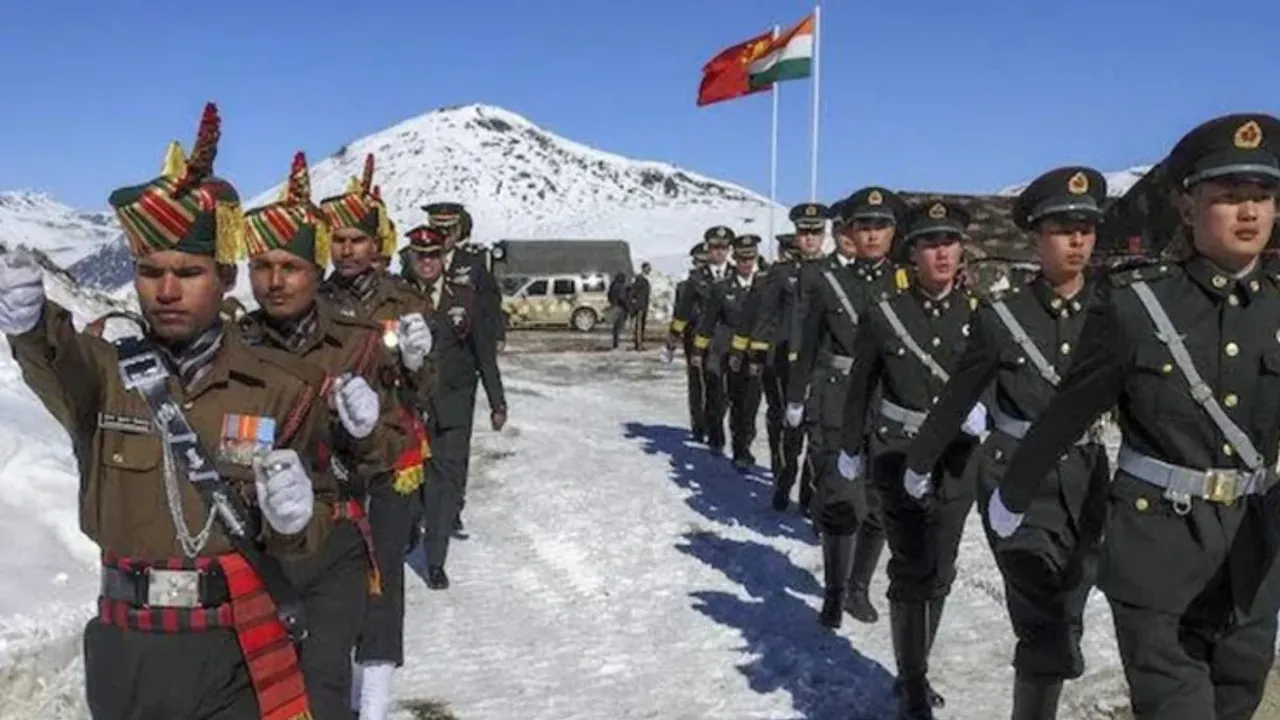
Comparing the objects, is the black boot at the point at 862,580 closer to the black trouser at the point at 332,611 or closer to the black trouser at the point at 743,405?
the black trouser at the point at 332,611

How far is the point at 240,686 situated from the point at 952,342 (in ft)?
13.1

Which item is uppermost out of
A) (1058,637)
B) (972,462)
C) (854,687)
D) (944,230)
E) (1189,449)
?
(944,230)

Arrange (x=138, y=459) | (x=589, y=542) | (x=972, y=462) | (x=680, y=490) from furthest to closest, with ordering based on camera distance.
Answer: (x=680, y=490)
(x=589, y=542)
(x=972, y=462)
(x=138, y=459)

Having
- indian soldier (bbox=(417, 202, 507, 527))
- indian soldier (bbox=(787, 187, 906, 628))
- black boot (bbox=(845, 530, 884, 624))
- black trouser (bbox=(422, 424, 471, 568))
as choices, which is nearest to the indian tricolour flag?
indian soldier (bbox=(787, 187, 906, 628))

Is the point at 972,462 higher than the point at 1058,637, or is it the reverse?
the point at 972,462

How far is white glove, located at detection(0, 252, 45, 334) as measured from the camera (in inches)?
106

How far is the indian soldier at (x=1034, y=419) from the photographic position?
15.6 feet

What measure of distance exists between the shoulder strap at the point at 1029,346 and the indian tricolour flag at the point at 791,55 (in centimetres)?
2015

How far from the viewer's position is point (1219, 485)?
368 centimetres

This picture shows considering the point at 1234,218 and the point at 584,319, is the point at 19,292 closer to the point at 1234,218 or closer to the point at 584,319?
the point at 1234,218

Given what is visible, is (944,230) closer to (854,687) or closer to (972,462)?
(972,462)

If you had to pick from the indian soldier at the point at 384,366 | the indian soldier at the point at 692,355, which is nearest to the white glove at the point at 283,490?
the indian soldier at the point at 384,366

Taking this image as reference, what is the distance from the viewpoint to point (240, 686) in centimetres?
325

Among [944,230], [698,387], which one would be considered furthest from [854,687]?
[698,387]
